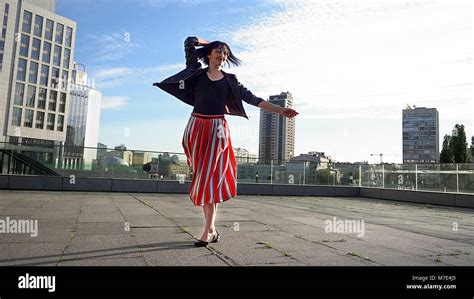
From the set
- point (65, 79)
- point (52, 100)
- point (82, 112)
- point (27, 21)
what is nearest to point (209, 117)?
point (52, 100)

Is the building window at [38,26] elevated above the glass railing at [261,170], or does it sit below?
above

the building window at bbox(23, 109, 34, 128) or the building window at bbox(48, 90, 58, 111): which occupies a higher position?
the building window at bbox(48, 90, 58, 111)

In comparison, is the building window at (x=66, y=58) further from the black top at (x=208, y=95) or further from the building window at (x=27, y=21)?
the black top at (x=208, y=95)

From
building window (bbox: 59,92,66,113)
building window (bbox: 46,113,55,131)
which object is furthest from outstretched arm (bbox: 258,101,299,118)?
building window (bbox: 59,92,66,113)

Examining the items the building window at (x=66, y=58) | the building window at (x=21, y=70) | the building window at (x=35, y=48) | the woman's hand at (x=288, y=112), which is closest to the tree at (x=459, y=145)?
the woman's hand at (x=288, y=112)

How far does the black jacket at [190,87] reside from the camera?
A: 14.4ft

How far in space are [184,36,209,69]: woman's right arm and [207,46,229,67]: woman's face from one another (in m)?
0.18

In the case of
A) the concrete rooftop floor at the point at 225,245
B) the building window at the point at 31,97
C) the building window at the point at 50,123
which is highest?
the building window at the point at 31,97

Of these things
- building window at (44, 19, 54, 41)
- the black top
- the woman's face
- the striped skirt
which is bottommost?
the striped skirt

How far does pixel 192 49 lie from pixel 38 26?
78749 mm

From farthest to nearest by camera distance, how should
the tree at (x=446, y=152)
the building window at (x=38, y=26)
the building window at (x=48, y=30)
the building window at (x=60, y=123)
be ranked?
the building window at (x=60, y=123) < the building window at (x=48, y=30) < the building window at (x=38, y=26) < the tree at (x=446, y=152)

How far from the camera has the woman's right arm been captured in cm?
446

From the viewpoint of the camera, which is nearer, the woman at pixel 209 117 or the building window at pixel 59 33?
the woman at pixel 209 117

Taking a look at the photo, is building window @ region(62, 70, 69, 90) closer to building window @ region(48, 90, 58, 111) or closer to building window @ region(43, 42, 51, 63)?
building window @ region(48, 90, 58, 111)
